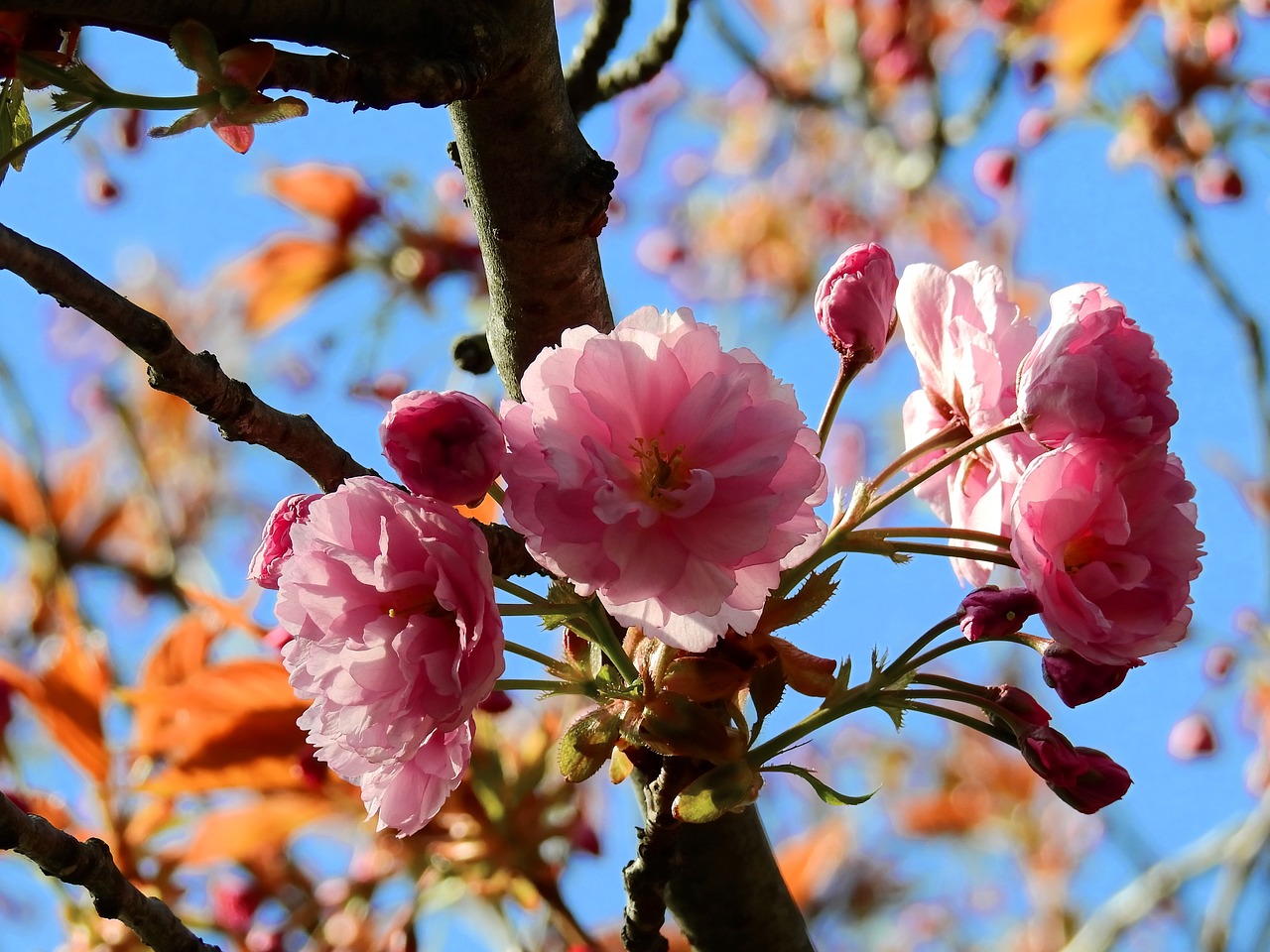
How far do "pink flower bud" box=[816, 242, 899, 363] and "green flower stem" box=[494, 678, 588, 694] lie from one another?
1.04 ft

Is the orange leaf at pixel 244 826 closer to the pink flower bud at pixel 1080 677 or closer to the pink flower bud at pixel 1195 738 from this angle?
the pink flower bud at pixel 1080 677

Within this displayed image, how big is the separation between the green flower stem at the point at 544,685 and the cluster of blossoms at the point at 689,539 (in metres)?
0.01

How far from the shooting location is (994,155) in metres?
3.17

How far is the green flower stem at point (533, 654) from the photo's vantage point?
79 cm

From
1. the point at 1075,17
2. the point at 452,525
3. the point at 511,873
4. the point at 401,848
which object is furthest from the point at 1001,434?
the point at 1075,17

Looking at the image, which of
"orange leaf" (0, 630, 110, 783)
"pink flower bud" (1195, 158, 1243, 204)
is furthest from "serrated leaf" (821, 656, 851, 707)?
"pink flower bud" (1195, 158, 1243, 204)

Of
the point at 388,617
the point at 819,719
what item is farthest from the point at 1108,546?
the point at 388,617

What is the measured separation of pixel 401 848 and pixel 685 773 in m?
0.75

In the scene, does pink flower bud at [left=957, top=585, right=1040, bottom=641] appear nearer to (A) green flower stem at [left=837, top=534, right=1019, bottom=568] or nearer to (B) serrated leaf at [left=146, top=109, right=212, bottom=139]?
(A) green flower stem at [left=837, top=534, right=1019, bottom=568]

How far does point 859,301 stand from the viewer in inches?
34.9

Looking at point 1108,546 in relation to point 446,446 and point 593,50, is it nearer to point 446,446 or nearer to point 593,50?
point 446,446

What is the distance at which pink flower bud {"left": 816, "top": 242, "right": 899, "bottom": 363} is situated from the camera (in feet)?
2.91

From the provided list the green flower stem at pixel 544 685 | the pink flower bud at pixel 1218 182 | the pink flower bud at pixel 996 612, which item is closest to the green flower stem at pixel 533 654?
the green flower stem at pixel 544 685

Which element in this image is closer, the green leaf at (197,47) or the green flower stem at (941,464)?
the green leaf at (197,47)
